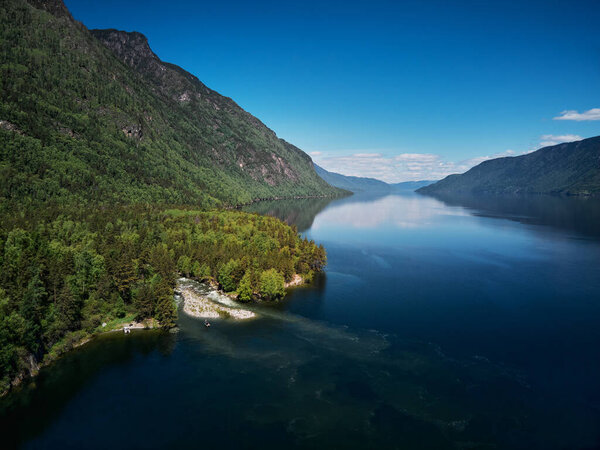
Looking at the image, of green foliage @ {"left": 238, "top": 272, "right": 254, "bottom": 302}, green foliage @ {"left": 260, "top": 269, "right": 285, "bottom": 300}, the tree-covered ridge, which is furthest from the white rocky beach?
green foliage @ {"left": 260, "top": 269, "right": 285, "bottom": 300}

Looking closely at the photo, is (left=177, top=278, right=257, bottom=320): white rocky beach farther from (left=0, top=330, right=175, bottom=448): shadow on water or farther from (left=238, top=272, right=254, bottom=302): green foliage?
(left=0, top=330, right=175, bottom=448): shadow on water

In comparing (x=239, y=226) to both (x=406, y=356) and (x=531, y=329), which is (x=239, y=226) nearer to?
(x=406, y=356)

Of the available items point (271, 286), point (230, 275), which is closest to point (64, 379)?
point (230, 275)

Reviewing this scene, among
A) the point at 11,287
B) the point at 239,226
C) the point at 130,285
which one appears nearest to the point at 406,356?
the point at 130,285

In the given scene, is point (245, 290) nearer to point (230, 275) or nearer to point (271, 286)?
point (271, 286)

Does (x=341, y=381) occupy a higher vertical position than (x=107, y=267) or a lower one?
lower
